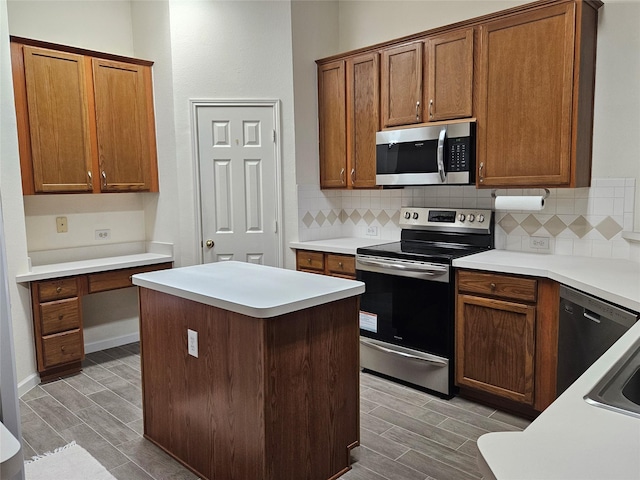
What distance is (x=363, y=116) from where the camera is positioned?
12.9ft

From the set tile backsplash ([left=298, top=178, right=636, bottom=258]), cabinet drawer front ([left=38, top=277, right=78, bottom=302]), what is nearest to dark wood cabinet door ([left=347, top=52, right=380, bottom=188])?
tile backsplash ([left=298, top=178, right=636, bottom=258])

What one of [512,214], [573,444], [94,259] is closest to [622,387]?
[573,444]

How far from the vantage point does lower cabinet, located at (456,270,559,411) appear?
2.75 m

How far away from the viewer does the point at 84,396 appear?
3328mm

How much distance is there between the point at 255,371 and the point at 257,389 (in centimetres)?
7

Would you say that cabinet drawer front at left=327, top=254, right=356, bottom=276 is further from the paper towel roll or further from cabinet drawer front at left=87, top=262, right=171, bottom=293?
cabinet drawer front at left=87, top=262, right=171, bottom=293

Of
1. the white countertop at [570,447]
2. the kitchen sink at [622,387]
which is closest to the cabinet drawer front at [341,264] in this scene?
the kitchen sink at [622,387]

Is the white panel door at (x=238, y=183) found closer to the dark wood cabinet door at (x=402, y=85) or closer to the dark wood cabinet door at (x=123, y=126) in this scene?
the dark wood cabinet door at (x=123, y=126)

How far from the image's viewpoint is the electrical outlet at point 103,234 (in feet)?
13.9

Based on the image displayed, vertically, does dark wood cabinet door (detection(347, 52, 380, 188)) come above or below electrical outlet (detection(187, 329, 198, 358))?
above

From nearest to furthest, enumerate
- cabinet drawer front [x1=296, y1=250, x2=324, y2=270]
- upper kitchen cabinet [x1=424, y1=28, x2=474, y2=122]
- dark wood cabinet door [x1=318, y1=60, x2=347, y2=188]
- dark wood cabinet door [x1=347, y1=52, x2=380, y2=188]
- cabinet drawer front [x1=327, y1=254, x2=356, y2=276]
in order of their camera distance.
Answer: upper kitchen cabinet [x1=424, y1=28, x2=474, y2=122]
cabinet drawer front [x1=327, y1=254, x2=356, y2=276]
dark wood cabinet door [x1=347, y1=52, x2=380, y2=188]
cabinet drawer front [x1=296, y1=250, x2=324, y2=270]
dark wood cabinet door [x1=318, y1=60, x2=347, y2=188]

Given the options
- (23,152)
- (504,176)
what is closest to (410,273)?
(504,176)

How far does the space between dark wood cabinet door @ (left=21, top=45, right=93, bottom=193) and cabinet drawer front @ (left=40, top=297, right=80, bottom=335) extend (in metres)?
0.84

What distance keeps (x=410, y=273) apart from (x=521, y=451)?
8.17 feet
